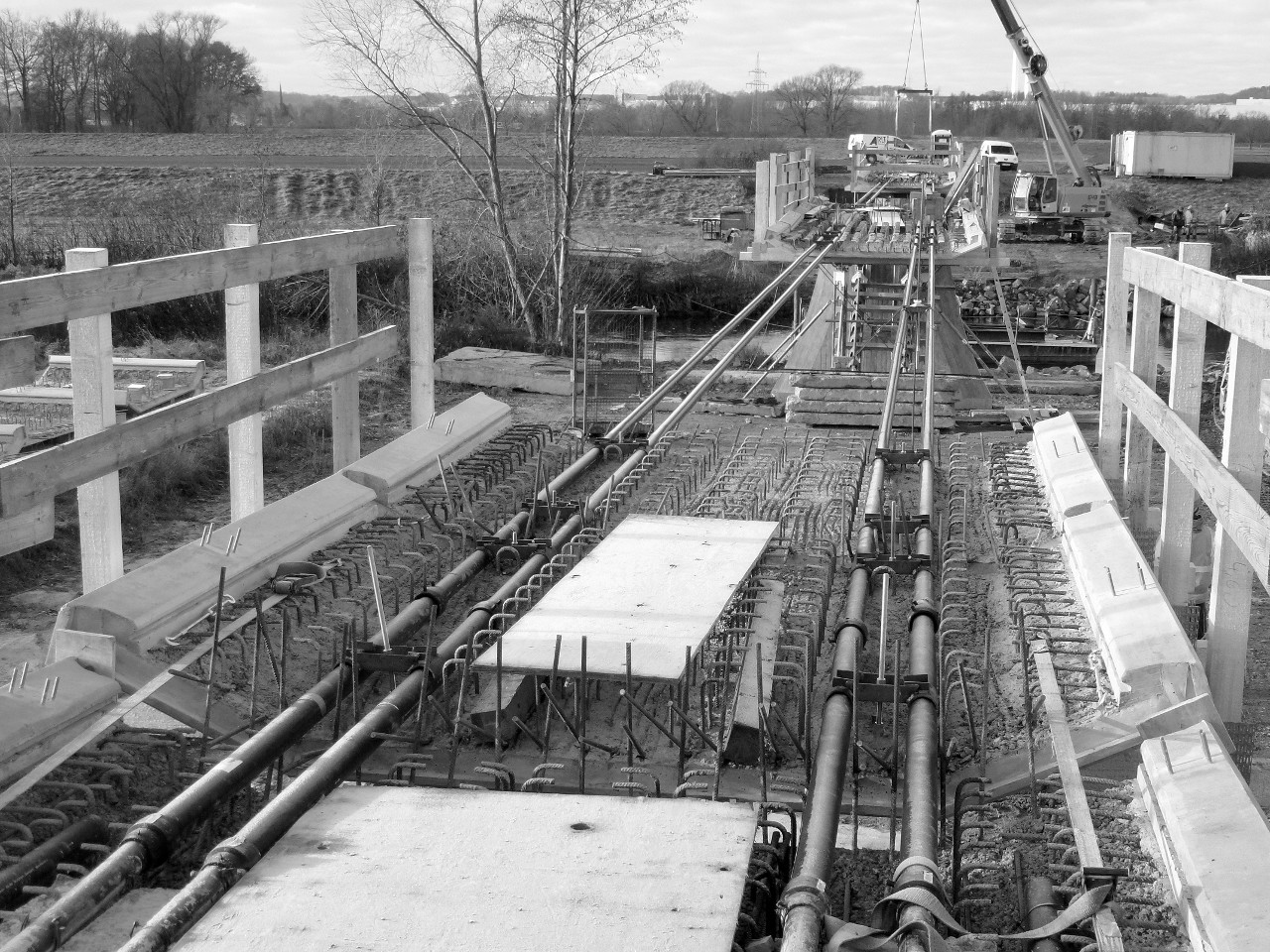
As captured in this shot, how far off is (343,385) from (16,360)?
3656 mm

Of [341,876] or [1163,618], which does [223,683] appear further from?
[1163,618]

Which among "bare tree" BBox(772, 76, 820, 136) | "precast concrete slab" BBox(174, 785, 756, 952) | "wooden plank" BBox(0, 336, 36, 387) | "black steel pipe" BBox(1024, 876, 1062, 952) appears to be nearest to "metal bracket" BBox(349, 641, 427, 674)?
"precast concrete slab" BBox(174, 785, 756, 952)

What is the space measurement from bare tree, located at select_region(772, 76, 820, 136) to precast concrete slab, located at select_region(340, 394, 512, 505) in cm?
8433

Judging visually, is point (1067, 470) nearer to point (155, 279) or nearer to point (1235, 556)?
point (1235, 556)

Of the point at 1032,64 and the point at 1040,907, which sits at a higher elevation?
the point at 1032,64

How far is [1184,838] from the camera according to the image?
4176mm

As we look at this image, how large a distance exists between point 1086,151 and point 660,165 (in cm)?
3010

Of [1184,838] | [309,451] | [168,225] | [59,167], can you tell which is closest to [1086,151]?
[59,167]

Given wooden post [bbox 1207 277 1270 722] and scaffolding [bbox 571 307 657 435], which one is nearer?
wooden post [bbox 1207 277 1270 722]

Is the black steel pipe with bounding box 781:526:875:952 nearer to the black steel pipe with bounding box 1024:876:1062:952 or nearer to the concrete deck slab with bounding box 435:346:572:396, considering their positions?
the black steel pipe with bounding box 1024:876:1062:952

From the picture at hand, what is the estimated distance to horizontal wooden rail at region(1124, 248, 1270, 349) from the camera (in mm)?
5016

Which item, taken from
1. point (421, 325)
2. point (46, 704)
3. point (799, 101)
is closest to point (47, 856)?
point (46, 704)

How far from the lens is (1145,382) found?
8031mm

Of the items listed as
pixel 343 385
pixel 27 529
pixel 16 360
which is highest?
pixel 16 360
